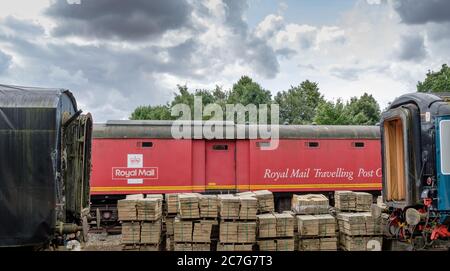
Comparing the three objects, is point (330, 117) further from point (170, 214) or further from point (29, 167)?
point (29, 167)

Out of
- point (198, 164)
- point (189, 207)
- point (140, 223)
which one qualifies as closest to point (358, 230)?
point (189, 207)

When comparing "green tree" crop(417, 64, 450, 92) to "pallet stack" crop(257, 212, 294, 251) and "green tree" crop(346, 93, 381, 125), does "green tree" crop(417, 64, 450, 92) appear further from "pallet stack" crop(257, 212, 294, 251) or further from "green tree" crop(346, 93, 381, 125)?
"pallet stack" crop(257, 212, 294, 251)

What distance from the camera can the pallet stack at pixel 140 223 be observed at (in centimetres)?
1094

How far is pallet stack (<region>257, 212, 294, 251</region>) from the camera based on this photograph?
1083 centimetres

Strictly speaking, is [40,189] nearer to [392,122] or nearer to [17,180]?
[17,180]

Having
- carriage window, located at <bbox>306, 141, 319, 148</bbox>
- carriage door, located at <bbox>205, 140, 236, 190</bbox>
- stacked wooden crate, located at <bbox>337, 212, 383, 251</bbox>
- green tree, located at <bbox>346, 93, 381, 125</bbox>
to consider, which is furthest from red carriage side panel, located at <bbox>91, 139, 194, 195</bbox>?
green tree, located at <bbox>346, 93, 381, 125</bbox>

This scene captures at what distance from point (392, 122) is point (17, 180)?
26.0ft

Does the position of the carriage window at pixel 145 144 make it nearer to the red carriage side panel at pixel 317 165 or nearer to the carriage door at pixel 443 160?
the red carriage side panel at pixel 317 165

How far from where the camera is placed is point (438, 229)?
8.41 metres

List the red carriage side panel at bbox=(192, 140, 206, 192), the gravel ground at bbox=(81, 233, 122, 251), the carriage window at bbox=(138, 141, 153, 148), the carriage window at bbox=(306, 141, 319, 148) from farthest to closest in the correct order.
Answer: the carriage window at bbox=(306, 141, 319, 148) → the red carriage side panel at bbox=(192, 140, 206, 192) → the carriage window at bbox=(138, 141, 153, 148) → the gravel ground at bbox=(81, 233, 122, 251)

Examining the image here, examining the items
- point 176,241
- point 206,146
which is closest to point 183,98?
point 206,146

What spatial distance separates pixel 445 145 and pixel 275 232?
4368 mm

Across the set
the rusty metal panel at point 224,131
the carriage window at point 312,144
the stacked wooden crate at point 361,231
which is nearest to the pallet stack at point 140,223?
the stacked wooden crate at point 361,231

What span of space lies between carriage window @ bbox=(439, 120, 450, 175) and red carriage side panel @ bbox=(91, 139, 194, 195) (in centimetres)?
943
